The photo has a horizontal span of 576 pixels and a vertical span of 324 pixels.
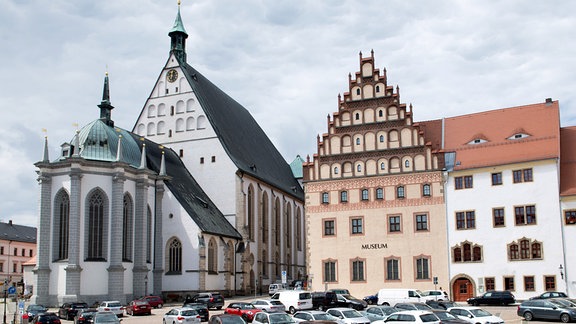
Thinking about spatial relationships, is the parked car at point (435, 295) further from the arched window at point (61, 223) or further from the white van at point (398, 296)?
the arched window at point (61, 223)

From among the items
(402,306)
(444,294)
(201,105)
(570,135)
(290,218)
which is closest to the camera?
(402,306)

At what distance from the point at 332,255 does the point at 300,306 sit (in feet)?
45.2

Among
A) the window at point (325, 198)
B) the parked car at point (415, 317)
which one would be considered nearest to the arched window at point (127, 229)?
the window at point (325, 198)

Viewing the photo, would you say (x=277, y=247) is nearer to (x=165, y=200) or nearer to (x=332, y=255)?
(x=165, y=200)

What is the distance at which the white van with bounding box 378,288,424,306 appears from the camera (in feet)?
145

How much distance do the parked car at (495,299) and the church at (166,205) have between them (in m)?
28.4

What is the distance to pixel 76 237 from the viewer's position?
56.7 m

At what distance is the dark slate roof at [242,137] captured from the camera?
78750 millimetres

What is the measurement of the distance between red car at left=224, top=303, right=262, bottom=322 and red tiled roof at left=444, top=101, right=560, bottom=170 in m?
22.3

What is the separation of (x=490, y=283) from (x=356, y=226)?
38.6ft

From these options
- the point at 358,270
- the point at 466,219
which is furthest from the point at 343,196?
the point at 466,219

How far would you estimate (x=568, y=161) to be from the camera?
5031 cm

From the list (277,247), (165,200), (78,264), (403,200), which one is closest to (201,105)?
(165,200)

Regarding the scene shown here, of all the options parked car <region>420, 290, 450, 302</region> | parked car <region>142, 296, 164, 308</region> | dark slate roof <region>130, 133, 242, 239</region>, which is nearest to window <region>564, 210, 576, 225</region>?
parked car <region>420, 290, 450, 302</region>
